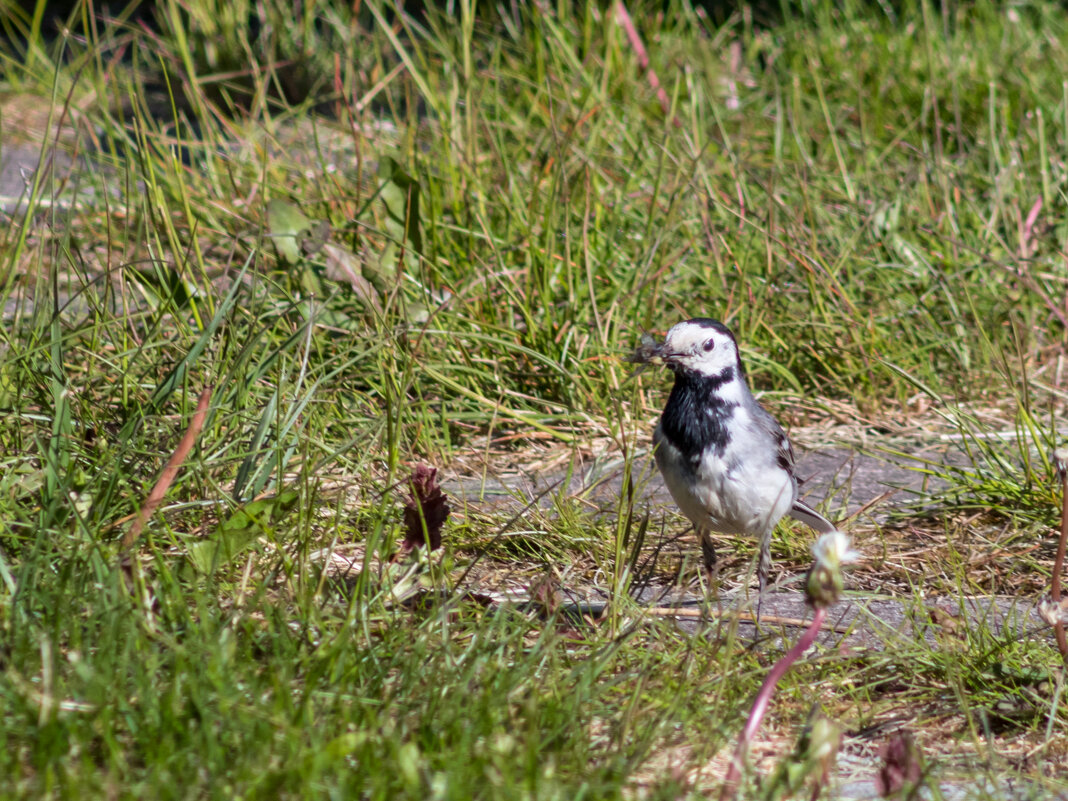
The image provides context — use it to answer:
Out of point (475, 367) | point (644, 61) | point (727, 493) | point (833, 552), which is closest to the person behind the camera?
point (833, 552)

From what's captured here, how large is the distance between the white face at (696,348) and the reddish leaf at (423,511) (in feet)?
2.46

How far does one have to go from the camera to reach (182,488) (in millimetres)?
2682

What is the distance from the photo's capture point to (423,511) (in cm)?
240

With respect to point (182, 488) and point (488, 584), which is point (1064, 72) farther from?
point (182, 488)

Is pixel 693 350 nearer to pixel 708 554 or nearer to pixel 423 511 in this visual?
pixel 708 554

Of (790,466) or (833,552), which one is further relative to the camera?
(790,466)

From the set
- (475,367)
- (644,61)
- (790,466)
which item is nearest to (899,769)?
(790,466)

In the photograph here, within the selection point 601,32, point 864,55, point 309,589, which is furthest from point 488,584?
point 864,55

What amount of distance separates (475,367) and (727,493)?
118 cm

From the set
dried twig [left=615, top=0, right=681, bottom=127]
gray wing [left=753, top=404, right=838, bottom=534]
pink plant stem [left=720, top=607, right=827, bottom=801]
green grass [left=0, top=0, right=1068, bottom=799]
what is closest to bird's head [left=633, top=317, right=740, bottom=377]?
gray wing [left=753, top=404, right=838, bottom=534]

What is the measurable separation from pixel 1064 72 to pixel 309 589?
457 centimetres

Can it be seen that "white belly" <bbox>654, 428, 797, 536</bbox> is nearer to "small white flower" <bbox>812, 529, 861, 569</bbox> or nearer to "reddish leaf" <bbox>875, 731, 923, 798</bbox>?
"reddish leaf" <bbox>875, 731, 923, 798</bbox>

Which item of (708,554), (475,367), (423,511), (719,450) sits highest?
(423,511)

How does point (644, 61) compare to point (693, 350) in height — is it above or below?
above
